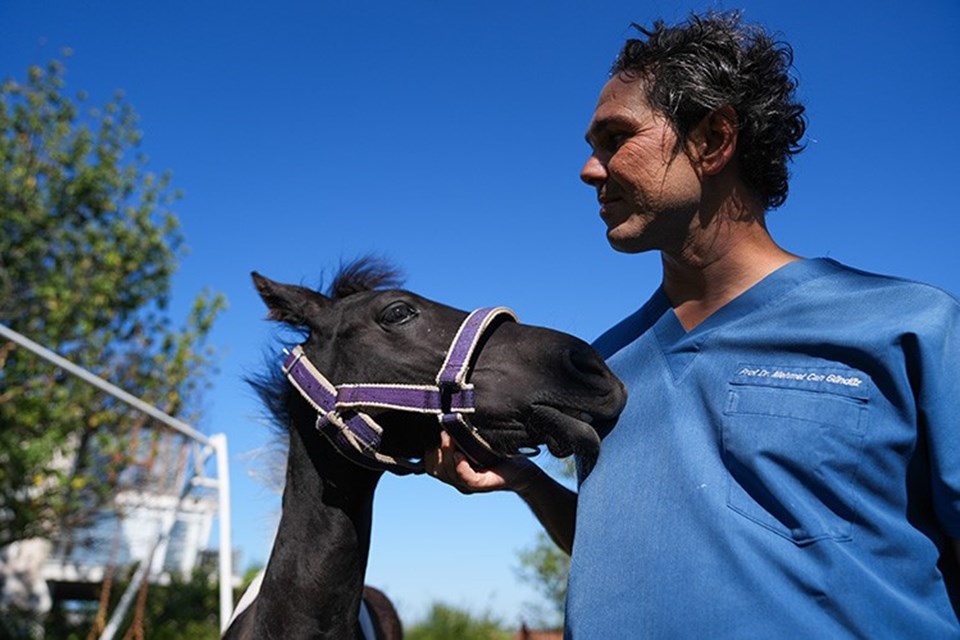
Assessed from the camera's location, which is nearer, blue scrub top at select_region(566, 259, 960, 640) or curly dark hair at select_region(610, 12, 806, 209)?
blue scrub top at select_region(566, 259, 960, 640)

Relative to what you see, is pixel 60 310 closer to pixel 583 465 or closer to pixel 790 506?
pixel 583 465

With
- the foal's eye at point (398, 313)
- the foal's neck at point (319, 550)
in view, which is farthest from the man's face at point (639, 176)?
the foal's neck at point (319, 550)

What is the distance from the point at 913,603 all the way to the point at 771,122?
41.3 inches

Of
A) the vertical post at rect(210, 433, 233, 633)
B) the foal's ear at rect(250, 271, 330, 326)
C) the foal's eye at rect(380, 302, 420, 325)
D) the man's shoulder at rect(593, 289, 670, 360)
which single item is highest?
the foal's ear at rect(250, 271, 330, 326)

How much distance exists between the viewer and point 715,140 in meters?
1.83

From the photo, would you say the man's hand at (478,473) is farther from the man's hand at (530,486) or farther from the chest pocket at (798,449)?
the chest pocket at (798,449)

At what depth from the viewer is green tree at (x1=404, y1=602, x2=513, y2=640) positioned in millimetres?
11742

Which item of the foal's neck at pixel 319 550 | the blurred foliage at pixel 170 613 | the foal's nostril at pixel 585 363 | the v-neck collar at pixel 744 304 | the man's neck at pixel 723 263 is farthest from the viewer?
the blurred foliage at pixel 170 613

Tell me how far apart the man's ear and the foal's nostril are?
48cm

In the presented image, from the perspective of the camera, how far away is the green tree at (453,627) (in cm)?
1174

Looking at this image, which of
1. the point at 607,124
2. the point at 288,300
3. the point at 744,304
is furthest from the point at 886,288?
the point at 288,300

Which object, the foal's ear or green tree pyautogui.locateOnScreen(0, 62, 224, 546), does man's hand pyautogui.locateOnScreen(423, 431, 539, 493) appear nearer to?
the foal's ear

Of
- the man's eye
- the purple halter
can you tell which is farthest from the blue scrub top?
the purple halter

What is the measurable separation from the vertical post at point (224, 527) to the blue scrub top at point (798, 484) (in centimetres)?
452
